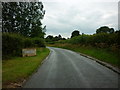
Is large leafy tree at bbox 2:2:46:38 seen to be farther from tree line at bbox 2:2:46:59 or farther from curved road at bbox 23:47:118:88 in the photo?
curved road at bbox 23:47:118:88

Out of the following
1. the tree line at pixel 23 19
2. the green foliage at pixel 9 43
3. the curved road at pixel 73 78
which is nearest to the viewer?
the curved road at pixel 73 78

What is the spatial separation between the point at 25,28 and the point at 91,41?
16.1 m

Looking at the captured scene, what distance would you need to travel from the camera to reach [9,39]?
60.1 feet

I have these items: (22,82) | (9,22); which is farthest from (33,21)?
(22,82)

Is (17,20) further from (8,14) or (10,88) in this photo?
(10,88)

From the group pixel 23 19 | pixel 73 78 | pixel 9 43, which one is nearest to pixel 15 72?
pixel 73 78

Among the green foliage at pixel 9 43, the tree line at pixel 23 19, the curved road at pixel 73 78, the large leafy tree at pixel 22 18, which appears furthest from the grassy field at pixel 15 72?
the large leafy tree at pixel 22 18

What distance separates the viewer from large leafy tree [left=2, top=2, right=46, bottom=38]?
1426 inches

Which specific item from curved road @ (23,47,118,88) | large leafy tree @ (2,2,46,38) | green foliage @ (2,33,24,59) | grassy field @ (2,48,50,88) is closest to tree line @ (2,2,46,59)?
large leafy tree @ (2,2,46,38)

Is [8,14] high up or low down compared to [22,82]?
up

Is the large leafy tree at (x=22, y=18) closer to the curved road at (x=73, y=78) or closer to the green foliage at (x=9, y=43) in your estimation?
the green foliage at (x=9, y=43)

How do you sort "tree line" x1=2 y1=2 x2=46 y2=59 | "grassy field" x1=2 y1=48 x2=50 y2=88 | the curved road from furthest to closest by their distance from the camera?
"tree line" x1=2 y1=2 x2=46 y2=59 < "grassy field" x1=2 y1=48 x2=50 y2=88 < the curved road

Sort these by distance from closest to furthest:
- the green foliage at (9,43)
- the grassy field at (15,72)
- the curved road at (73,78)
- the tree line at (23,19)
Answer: the curved road at (73,78)
the grassy field at (15,72)
the green foliage at (9,43)
the tree line at (23,19)

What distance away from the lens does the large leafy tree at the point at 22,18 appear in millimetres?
36219
